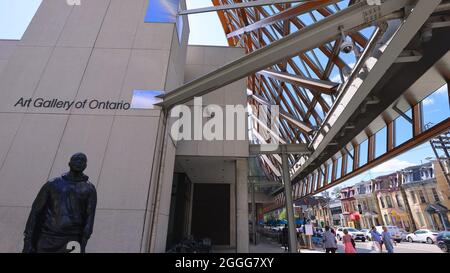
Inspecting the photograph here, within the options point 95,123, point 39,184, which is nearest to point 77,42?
point 95,123

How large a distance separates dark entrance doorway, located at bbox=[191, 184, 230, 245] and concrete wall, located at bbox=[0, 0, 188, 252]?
31.0 ft

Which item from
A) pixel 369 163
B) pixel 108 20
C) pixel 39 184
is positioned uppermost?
pixel 108 20

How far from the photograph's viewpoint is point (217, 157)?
10383 mm

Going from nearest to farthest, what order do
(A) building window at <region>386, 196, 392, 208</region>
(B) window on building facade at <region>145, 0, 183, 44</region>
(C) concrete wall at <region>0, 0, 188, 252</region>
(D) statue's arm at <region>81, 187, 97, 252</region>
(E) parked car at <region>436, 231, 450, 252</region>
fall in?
(D) statue's arm at <region>81, 187, 97, 252</region> → (C) concrete wall at <region>0, 0, 188, 252</region> → (B) window on building facade at <region>145, 0, 183, 44</region> → (E) parked car at <region>436, 231, 450, 252</region> → (A) building window at <region>386, 196, 392, 208</region>

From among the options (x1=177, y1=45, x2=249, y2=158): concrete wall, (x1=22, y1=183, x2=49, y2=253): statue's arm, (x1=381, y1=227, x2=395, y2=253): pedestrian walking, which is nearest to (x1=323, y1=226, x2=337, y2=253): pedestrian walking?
(x1=381, y1=227, x2=395, y2=253): pedestrian walking

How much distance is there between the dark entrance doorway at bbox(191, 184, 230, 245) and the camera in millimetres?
14539

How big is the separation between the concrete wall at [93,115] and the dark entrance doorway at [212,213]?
943 cm

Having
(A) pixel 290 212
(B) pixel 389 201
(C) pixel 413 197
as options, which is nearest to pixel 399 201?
(B) pixel 389 201

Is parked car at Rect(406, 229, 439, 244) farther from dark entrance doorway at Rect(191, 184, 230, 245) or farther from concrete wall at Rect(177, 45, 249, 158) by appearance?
concrete wall at Rect(177, 45, 249, 158)

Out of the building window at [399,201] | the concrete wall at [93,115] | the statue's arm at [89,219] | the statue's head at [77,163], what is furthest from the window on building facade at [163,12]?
the building window at [399,201]

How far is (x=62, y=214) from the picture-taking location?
118 inches

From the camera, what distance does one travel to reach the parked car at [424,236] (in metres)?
21.1

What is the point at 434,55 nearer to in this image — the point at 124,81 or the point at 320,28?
the point at 320,28

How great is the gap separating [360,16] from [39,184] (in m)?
8.74
